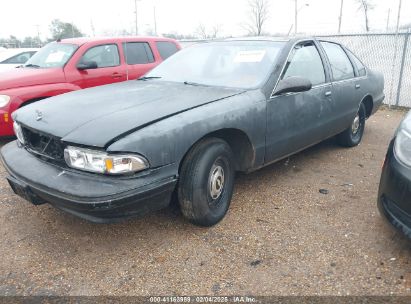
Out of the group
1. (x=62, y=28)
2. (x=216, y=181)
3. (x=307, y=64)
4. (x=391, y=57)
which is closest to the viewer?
(x=216, y=181)

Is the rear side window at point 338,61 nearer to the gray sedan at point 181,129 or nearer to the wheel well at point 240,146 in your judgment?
the gray sedan at point 181,129

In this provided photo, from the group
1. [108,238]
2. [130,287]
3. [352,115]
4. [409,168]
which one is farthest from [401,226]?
[352,115]

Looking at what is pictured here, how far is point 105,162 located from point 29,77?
3.73 m

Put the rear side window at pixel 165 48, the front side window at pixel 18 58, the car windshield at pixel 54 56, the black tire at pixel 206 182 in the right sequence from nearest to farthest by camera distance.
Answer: the black tire at pixel 206 182
the car windshield at pixel 54 56
the rear side window at pixel 165 48
the front side window at pixel 18 58

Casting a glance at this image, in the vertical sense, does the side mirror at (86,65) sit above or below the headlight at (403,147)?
above

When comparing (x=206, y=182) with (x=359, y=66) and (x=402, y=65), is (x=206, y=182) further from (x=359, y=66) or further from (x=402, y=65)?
(x=402, y=65)

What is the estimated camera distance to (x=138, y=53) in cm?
670

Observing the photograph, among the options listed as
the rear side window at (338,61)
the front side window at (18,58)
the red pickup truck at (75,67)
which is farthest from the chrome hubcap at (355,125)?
the front side window at (18,58)

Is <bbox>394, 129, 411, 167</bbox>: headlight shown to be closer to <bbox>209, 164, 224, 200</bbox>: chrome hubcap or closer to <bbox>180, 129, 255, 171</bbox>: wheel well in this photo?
<bbox>180, 129, 255, 171</bbox>: wheel well

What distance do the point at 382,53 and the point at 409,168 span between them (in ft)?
24.7

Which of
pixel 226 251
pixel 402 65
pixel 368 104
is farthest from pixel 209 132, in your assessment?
pixel 402 65

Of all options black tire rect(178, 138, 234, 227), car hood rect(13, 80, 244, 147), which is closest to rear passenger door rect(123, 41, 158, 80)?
car hood rect(13, 80, 244, 147)

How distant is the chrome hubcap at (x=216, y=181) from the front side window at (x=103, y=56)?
12.7 feet

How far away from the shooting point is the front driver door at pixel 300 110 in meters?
3.44
